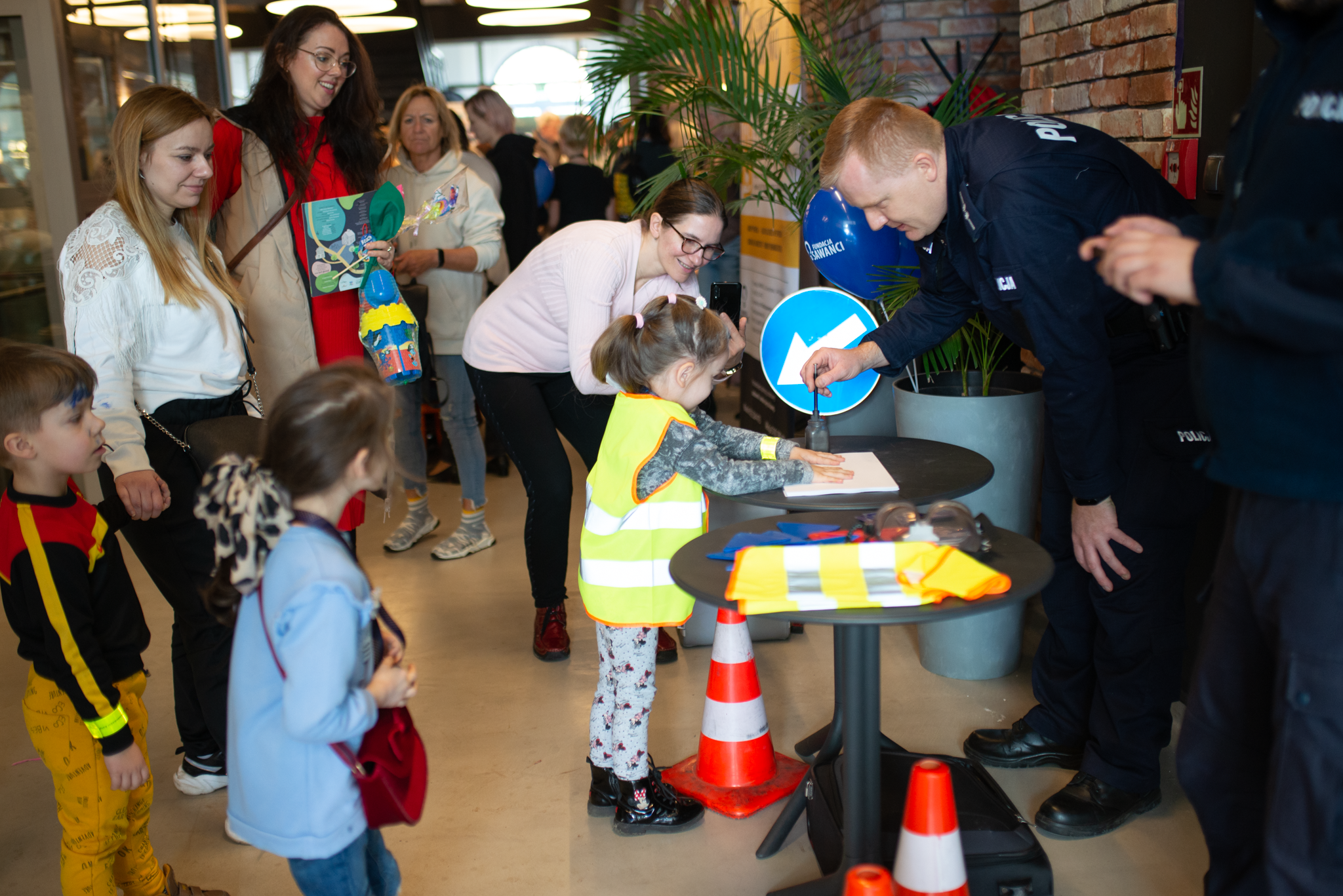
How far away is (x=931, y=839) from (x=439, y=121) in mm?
3375

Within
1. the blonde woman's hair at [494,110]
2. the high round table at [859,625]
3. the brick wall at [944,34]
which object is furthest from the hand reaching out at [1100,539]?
the blonde woman's hair at [494,110]

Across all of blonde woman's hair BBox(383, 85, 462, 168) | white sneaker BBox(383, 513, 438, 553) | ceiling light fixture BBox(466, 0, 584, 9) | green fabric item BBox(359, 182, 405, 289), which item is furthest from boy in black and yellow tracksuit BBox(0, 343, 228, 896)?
ceiling light fixture BBox(466, 0, 584, 9)

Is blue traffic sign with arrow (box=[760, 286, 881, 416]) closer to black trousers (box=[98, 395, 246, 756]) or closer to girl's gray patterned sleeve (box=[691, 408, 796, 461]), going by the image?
girl's gray patterned sleeve (box=[691, 408, 796, 461])

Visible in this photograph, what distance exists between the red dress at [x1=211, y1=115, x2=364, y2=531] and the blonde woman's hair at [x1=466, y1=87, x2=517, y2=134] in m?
2.84

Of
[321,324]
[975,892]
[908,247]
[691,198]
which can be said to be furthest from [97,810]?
[908,247]

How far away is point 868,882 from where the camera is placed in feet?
4.97

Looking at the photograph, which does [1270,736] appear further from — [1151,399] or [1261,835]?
[1151,399]

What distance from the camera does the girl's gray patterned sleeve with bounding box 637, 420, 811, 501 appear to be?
2.03 m

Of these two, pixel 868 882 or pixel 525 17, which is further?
pixel 525 17

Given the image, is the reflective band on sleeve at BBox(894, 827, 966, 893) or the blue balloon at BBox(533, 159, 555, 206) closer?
the reflective band on sleeve at BBox(894, 827, 966, 893)

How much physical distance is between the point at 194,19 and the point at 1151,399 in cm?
582

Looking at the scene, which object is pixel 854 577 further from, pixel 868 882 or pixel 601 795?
pixel 601 795

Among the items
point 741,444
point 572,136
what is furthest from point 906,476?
point 572,136

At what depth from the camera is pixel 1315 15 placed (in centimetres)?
124
